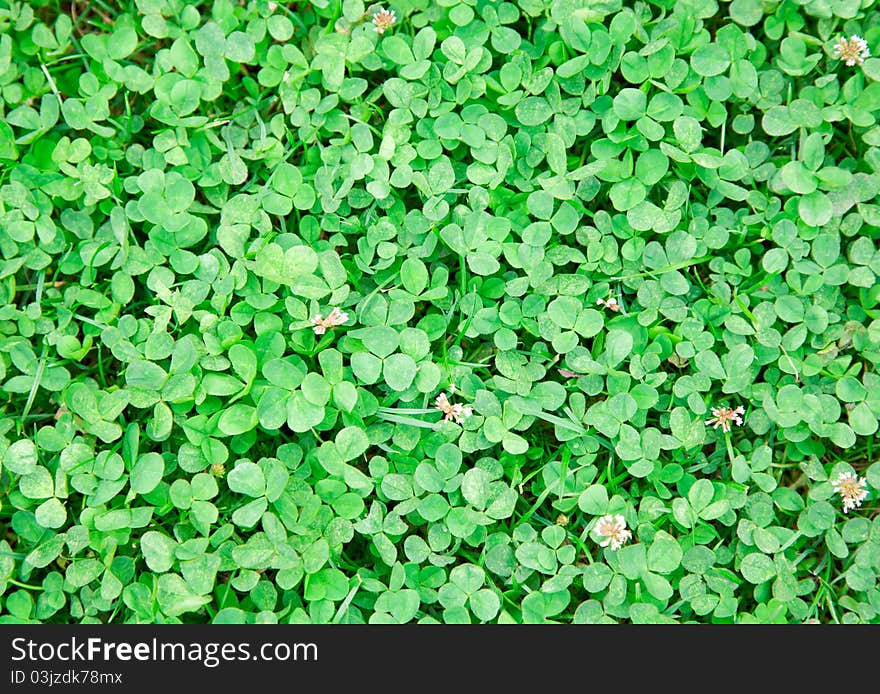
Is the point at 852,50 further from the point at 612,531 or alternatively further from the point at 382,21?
the point at 612,531

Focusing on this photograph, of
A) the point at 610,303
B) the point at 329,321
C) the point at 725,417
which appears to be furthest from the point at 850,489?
the point at 329,321

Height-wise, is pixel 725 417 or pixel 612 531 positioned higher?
pixel 725 417

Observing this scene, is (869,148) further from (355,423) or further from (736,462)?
A: (355,423)

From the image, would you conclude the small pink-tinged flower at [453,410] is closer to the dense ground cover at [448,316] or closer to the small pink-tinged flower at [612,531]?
the dense ground cover at [448,316]

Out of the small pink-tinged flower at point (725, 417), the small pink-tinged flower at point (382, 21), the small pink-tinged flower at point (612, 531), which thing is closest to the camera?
the small pink-tinged flower at point (612, 531)

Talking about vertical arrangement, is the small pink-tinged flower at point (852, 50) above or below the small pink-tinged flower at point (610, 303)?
above

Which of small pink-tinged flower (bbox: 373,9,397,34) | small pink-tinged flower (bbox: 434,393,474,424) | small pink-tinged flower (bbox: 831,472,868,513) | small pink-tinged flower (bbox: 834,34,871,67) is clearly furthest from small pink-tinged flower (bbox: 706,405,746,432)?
small pink-tinged flower (bbox: 373,9,397,34)

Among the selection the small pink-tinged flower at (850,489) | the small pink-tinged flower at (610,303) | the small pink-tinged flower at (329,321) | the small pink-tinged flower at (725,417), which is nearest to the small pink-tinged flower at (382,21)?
the small pink-tinged flower at (329,321)
